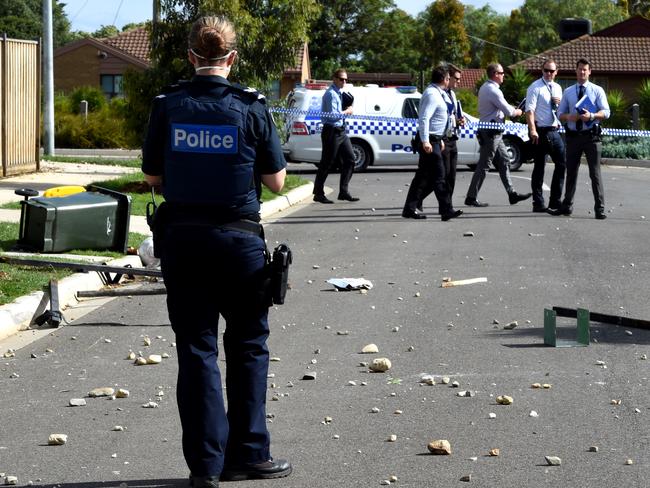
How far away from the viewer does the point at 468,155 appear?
2591 cm

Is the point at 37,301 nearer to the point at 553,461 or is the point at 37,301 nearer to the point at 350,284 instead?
the point at 350,284

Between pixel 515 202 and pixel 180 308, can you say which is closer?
pixel 180 308

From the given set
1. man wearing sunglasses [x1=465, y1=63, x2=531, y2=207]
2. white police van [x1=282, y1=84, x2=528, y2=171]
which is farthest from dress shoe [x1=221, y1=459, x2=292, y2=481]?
white police van [x1=282, y1=84, x2=528, y2=171]

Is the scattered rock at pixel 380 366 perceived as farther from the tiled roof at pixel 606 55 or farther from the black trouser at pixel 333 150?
the tiled roof at pixel 606 55

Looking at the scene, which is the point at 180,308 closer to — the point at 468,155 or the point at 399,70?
the point at 468,155

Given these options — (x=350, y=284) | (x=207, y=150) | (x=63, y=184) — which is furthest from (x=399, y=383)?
(x=63, y=184)

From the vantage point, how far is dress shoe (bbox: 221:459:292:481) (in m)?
5.04

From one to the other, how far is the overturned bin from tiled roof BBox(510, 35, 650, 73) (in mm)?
47361

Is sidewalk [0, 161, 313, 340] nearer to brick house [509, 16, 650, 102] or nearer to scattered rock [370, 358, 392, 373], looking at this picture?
scattered rock [370, 358, 392, 373]

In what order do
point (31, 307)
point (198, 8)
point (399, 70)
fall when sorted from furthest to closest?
point (399, 70) < point (198, 8) < point (31, 307)

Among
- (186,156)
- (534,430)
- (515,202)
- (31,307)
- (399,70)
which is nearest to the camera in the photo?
(186,156)

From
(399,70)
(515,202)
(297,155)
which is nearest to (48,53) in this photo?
(297,155)

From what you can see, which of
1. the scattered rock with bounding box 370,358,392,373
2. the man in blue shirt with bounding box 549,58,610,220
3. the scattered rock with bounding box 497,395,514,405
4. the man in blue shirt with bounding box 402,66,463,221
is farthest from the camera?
the man in blue shirt with bounding box 549,58,610,220

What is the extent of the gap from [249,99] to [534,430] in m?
2.13
